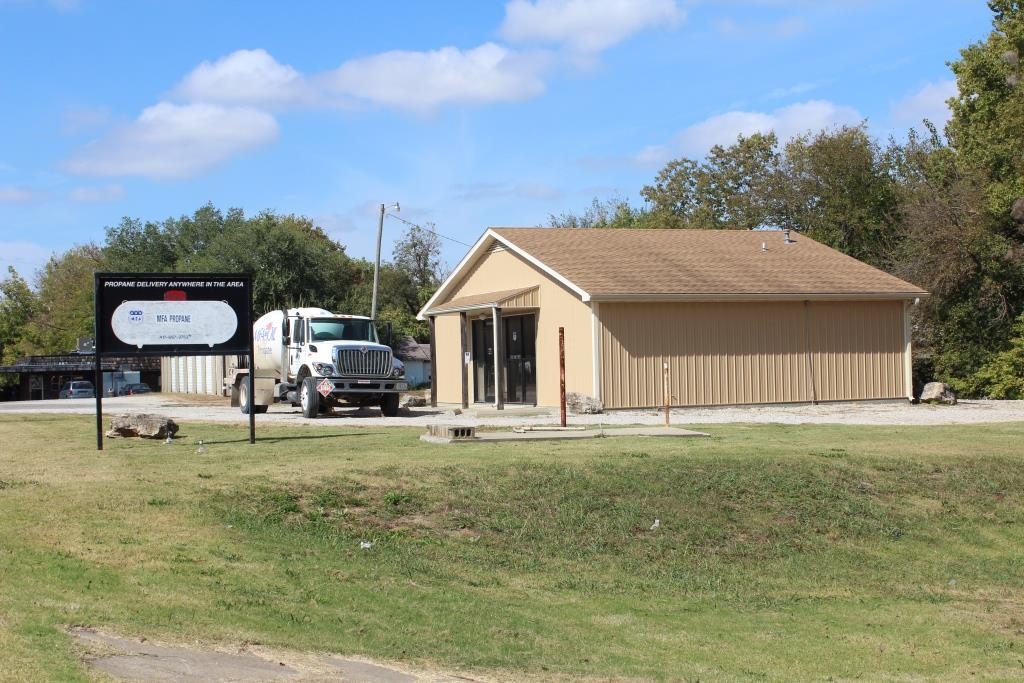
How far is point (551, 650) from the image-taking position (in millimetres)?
9258

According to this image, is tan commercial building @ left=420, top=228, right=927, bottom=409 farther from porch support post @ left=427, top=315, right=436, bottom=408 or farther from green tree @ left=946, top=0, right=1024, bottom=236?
green tree @ left=946, top=0, right=1024, bottom=236

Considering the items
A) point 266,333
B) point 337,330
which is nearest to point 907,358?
point 337,330

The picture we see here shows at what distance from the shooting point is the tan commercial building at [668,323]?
2828cm

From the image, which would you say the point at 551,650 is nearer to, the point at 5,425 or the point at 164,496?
the point at 164,496

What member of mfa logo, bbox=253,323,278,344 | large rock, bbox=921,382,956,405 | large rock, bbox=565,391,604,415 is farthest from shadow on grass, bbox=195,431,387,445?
large rock, bbox=921,382,956,405

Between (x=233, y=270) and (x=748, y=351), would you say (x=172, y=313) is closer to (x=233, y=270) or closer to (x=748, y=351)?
(x=748, y=351)

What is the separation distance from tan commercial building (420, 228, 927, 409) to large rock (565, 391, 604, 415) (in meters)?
0.52

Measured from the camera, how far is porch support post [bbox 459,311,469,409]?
3090cm

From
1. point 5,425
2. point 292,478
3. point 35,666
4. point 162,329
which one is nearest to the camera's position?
point 35,666

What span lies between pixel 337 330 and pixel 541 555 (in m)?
16.0

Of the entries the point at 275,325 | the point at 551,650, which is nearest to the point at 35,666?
the point at 551,650

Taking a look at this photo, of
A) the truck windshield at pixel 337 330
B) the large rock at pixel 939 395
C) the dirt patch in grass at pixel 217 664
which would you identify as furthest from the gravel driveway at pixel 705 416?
the dirt patch in grass at pixel 217 664

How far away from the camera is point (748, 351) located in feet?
97.0

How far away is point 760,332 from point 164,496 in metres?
19.9
